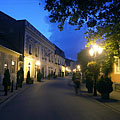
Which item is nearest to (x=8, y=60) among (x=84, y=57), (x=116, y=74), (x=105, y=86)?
(x=84, y=57)

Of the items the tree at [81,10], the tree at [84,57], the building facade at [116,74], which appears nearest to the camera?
the tree at [81,10]

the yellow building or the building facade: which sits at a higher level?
the yellow building

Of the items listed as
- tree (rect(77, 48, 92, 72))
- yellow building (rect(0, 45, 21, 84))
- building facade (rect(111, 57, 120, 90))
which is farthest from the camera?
tree (rect(77, 48, 92, 72))

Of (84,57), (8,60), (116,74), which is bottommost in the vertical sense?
(116,74)

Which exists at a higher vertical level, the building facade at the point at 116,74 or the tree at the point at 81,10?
the tree at the point at 81,10

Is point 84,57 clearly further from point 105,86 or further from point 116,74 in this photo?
point 105,86

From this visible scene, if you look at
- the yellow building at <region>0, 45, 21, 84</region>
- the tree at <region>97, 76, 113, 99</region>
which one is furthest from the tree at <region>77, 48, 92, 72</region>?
the tree at <region>97, 76, 113, 99</region>

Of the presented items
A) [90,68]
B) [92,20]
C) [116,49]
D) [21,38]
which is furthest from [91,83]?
[21,38]

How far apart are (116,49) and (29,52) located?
19.6m

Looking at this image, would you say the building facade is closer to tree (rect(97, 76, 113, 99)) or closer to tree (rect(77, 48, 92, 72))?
tree (rect(97, 76, 113, 99))

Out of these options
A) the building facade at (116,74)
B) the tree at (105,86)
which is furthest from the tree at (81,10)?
the building facade at (116,74)

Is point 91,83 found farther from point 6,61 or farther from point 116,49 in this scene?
point 6,61

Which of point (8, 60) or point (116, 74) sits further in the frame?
point (8, 60)

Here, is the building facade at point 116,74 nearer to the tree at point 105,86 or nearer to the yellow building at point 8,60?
the tree at point 105,86
